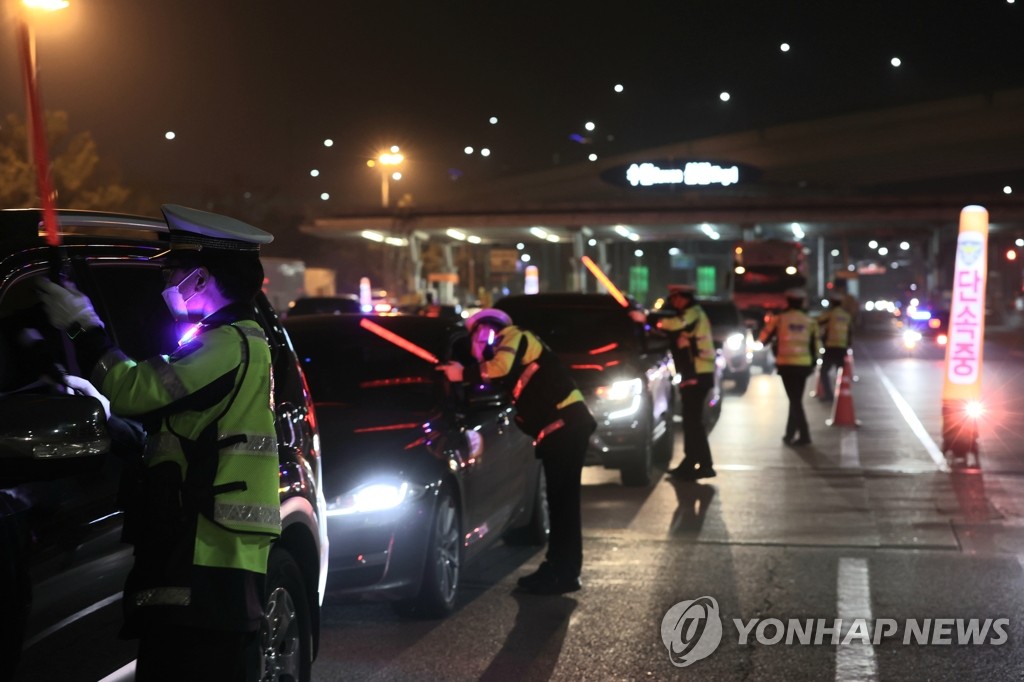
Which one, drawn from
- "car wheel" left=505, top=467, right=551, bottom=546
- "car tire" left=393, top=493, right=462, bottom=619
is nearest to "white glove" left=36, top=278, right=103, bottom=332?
"car tire" left=393, top=493, right=462, bottom=619

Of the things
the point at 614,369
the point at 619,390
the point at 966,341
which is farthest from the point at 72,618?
the point at 966,341

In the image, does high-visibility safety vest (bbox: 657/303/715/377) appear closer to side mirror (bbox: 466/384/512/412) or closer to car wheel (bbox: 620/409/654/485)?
car wheel (bbox: 620/409/654/485)

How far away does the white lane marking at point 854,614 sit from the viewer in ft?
21.3

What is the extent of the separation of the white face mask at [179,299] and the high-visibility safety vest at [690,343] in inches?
391

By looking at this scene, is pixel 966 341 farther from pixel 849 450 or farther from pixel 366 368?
pixel 366 368

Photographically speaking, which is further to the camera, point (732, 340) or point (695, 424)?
point (732, 340)

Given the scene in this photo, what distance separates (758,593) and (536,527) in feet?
6.34

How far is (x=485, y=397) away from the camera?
8.23 meters

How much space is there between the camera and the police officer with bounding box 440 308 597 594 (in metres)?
8.29

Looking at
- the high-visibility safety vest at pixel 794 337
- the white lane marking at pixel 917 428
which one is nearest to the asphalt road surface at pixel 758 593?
the white lane marking at pixel 917 428

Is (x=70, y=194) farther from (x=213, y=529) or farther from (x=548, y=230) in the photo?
(x=213, y=529)

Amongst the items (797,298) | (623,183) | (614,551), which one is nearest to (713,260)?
(623,183)

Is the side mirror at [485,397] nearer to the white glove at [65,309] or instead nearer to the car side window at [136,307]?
the car side window at [136,307]

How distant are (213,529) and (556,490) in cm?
478
